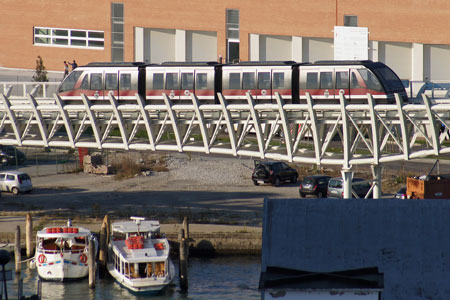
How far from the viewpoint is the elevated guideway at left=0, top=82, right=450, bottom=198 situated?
38688mm

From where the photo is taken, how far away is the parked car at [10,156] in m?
66.6

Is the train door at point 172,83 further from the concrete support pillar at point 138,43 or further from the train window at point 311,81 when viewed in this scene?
the concrete support pillar at point 138,43

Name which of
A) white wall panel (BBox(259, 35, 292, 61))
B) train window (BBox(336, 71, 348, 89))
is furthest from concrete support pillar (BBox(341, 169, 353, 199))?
white wall panel (BBox(259, 35, 292, 61))

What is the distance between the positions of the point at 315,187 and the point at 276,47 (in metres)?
26.8

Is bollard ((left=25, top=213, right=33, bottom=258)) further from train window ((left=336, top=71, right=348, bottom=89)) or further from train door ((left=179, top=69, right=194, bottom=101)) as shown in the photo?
train window ((left=336, top=71, right=348, bottom=89))

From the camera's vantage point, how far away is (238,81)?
44.8 meters

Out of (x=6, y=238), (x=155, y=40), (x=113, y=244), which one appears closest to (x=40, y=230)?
(x=6, y=238)

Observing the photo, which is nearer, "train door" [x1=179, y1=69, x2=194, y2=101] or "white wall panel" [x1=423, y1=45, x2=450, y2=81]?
"train door" [x1=179, y1=69, x2=194, y2=101]

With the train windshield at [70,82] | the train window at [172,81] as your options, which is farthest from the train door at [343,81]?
the train windshield at [70,82]

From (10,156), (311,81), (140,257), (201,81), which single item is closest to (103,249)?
(140,257)

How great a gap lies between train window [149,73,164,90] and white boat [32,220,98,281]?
271 inches

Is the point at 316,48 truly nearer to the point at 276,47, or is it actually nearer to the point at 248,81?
the point at 276,47

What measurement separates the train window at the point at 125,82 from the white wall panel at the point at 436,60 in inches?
1426

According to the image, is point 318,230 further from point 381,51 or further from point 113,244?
point 381,51
